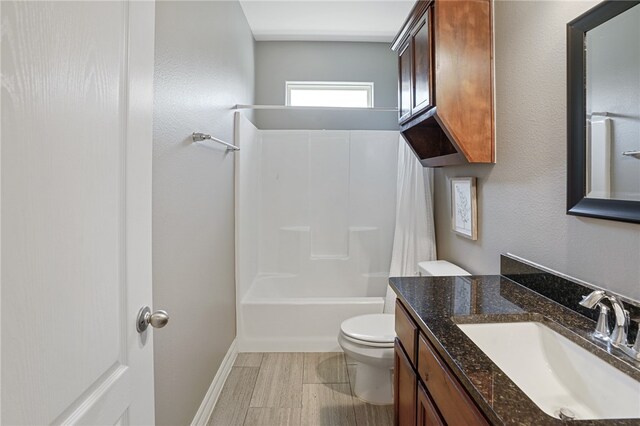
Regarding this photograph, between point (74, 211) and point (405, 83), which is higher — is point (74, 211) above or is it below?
below

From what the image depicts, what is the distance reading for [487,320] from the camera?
3.62ft

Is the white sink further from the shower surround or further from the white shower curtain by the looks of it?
the shower surround

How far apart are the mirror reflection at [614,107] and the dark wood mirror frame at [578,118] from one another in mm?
17

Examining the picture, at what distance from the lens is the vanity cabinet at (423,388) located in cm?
84

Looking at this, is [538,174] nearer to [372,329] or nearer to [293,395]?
[372,329]

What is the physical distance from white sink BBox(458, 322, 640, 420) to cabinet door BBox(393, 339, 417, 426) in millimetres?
318

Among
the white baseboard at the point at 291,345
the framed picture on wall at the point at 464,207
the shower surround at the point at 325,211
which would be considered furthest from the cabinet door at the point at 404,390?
the shower surround at the point at 325,211

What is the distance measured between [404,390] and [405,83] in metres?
1.69

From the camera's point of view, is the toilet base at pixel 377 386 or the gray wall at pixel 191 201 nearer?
the gray wall at pixel 191 201

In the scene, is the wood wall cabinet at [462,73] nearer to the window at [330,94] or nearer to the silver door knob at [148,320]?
the silver door knob at [148,320]

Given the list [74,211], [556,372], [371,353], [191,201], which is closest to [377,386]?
[371,353]

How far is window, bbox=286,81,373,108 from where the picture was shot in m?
3.53

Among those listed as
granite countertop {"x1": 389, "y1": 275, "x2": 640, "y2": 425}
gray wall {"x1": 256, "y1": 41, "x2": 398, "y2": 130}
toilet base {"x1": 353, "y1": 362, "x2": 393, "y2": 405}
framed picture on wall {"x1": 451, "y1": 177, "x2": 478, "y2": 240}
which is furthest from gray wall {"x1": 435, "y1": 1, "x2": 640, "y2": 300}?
gray wall {"x1": 256, "y1": 41, "x2": 398, "y2": 130}

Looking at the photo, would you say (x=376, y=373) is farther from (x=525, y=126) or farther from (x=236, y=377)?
(x=525, y=126)
